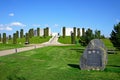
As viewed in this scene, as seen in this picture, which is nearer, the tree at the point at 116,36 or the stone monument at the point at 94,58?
the stone monument at the point at 94,58

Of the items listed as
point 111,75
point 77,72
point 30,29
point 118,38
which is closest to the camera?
point 111,75

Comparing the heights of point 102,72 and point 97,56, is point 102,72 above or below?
below

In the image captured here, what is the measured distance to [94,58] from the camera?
2012cm

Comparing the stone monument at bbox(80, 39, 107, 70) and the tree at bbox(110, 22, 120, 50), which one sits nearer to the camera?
the stone monument at bbox(80, 39, 107, 70)

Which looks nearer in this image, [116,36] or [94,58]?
[94,58]

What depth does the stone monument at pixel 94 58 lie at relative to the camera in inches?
787

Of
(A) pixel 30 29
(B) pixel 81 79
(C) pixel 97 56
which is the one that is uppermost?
(A) pixel 30 29

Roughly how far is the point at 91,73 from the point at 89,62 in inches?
63.0

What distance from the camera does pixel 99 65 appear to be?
2008 centimetres

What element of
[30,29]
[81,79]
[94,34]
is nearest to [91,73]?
[81,79]

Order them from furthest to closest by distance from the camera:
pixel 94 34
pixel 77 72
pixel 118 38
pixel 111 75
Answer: pixel 94 34, pixel 118 38, pixel 77 72, pixel 111 75

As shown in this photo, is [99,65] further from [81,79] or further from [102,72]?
[81,79]

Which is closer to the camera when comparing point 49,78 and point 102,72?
point 49,78

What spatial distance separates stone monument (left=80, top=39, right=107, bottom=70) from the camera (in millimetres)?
20000
